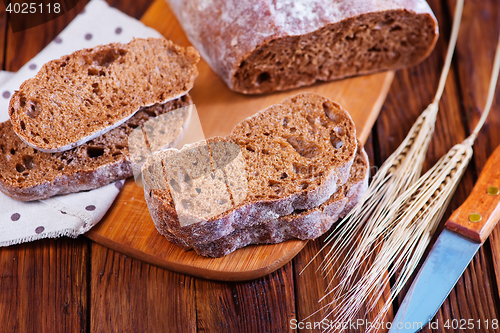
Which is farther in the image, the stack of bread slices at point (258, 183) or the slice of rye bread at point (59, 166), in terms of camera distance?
the slice of rye bread at point (59, 166)

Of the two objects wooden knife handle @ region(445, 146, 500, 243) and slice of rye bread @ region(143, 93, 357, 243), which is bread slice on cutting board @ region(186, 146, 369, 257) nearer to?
slice of rye bread @ region(143, 93, 357, 243)

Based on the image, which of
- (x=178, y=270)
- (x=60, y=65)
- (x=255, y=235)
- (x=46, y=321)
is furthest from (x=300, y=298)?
(x=60, y=65)

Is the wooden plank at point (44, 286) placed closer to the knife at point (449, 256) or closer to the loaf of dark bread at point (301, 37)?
the loaf of dark bread at point (301, 37)

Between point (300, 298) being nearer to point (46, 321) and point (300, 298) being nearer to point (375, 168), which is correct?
point (375, 168)

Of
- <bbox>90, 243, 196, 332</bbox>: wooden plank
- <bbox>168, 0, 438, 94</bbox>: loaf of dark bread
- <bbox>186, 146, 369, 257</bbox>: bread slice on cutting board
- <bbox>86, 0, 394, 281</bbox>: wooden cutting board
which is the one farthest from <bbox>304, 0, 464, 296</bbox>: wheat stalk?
<bbox>90, 243, 196, 332</bbox>: wooden plank

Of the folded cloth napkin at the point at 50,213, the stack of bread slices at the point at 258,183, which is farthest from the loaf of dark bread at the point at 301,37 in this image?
the folded cloth napkin at the point at 50,213

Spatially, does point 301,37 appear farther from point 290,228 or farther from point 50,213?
point 50,213

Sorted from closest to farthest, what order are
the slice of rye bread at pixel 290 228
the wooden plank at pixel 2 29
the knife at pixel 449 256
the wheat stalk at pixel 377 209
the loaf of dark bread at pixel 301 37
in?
1. the knife at pixel 449 256
2. the slice of rye bread at pixel 290 228
3. the wheat stalk at pixel 377 209
4. the loaf of dark bread at pixel 301 37
5. the wooden plank at pixel 2 29

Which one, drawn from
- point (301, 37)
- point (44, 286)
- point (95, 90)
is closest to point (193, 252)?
point (44, 286)
